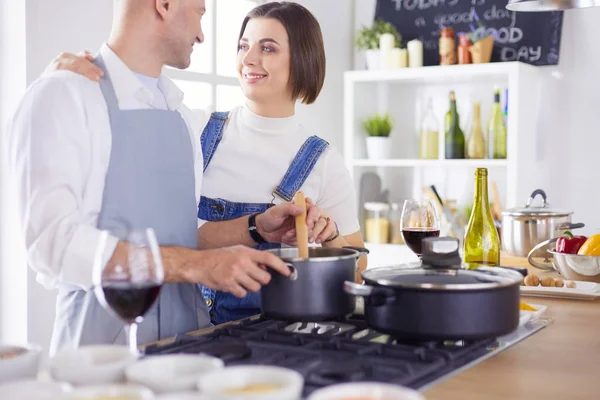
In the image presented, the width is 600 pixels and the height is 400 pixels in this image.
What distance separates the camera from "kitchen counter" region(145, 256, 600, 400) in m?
1.20

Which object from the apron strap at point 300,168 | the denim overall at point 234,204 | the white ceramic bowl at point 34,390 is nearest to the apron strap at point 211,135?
the denim overall at point 234,204

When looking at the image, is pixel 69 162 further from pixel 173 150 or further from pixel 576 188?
pixel 576 188

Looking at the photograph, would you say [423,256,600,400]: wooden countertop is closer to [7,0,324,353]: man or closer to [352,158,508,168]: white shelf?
[7,0,324,353]: man

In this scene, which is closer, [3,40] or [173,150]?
[173,150]

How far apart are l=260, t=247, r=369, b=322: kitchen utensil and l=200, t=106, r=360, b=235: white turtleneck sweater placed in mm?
848

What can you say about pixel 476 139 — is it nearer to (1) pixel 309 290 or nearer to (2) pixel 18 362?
(1) pixel 309 290

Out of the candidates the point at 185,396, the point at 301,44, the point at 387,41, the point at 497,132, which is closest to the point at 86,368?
the point at 185,396

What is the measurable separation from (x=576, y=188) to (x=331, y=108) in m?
1.60

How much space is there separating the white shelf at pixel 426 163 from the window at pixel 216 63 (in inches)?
36.3

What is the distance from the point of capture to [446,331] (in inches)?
54.2

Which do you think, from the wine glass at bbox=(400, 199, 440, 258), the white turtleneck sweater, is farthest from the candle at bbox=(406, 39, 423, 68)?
the wine glass at bbox=(400, 199, 440, 258)

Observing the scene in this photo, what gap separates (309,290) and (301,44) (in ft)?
3.98

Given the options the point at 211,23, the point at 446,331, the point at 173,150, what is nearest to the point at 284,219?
the point at 173,150

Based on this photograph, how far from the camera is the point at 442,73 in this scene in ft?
15.0
